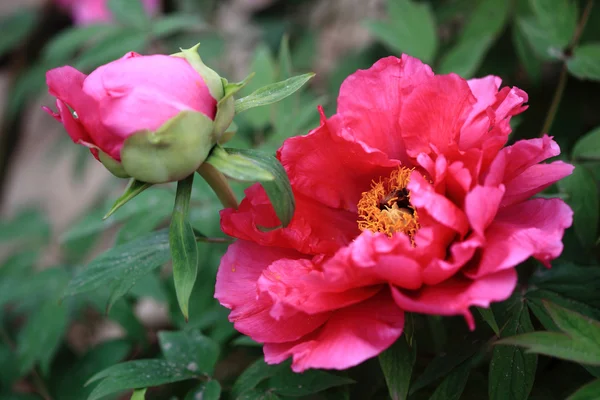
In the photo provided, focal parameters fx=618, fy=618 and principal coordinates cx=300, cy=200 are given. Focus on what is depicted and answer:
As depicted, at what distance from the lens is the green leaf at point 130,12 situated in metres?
1.11

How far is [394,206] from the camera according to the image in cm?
59

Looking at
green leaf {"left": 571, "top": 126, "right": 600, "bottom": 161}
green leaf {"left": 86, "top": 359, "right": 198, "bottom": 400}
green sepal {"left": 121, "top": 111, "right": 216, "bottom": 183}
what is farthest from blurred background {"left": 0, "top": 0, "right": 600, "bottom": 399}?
green sepal {"left": 121, "top": 111, "right": 216, "bottom": 183}

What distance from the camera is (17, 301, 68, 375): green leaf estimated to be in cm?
94

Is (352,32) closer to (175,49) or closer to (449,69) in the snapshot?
(175,49)

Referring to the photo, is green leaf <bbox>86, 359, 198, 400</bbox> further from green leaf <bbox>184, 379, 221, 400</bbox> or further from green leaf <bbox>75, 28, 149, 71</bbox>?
green leaf <bbox>75, 28, 149, 71</bbox>

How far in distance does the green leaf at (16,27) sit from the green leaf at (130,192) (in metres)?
1.37

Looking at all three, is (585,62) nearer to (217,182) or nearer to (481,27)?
(481,27)

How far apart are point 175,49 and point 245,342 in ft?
3.45

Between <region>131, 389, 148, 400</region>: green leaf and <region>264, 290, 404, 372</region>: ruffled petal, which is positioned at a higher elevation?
<region>264, 290, 404, 372</region>: ruffled petal

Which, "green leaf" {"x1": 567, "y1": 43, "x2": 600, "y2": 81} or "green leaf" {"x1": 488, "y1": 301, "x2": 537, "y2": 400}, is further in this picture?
"green leaf" {"x1": 567, "y1": 43, "x2": 600, "y2": 81}

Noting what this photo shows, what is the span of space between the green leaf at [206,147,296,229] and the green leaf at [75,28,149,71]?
62 cm

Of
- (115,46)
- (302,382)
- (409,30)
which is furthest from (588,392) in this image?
(115,46)

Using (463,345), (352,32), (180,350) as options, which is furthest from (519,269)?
(352,32)

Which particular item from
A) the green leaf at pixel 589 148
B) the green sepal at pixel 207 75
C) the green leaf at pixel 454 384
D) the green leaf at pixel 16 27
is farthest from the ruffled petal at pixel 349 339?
the green leaf at pixel 16 27
